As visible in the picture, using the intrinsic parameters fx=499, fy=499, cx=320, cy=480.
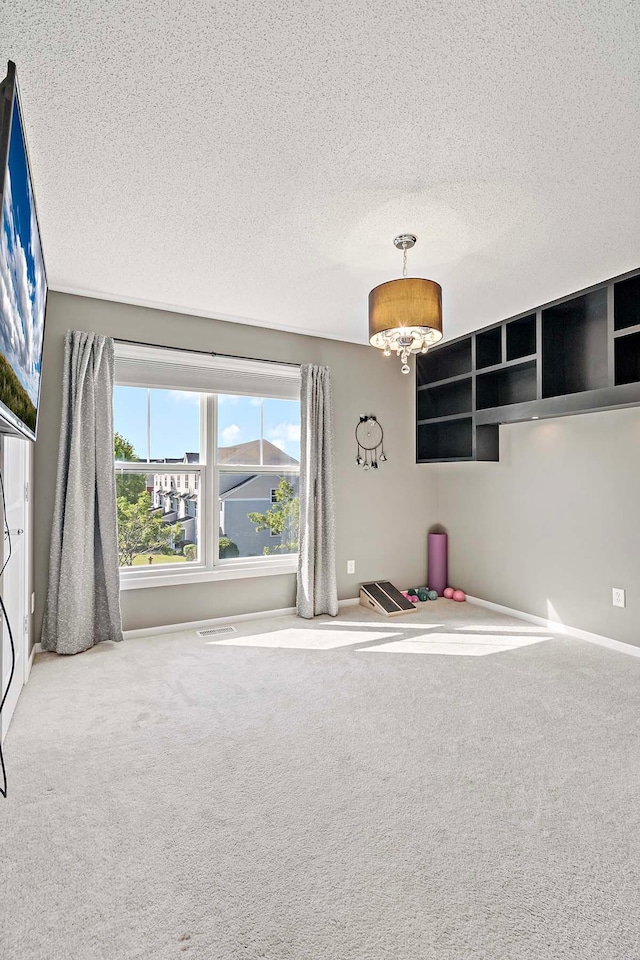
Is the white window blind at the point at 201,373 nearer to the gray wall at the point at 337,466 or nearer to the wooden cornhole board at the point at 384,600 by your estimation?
the gray wall at the point at 337,466

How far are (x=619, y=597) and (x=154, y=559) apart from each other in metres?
3.39

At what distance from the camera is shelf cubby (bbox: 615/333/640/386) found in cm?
327

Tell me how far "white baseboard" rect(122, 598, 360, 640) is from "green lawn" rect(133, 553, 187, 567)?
477 millimetres

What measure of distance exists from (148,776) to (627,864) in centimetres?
170

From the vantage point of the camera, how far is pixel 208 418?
4.05 meters

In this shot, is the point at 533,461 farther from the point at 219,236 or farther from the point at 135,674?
the point at 135,674

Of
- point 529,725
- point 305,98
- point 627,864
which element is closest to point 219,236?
point 305,98

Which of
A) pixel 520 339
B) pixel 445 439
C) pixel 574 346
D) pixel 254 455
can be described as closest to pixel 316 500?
pixel 254 455

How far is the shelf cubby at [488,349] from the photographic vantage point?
14.4 ft

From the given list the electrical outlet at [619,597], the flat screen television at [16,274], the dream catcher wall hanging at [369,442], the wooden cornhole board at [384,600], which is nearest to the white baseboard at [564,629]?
the electrical outlet at [619,597]

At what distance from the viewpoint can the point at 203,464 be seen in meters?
4.05

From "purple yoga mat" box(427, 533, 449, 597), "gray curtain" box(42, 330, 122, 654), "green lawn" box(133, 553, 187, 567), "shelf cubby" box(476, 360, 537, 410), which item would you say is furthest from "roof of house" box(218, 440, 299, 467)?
"shelf cubby" box(476, 360, 537, 410)

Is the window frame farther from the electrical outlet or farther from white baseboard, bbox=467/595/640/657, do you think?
the electrical outlet

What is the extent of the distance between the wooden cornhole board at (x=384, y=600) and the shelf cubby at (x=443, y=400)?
5.68 feet
